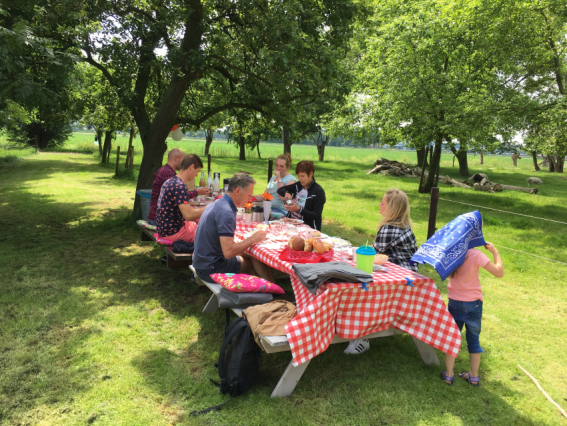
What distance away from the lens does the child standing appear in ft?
11.2

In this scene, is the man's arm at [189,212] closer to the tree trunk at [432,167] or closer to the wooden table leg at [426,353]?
the wooden table leg at [426,353]

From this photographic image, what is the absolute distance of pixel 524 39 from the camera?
12664 mm

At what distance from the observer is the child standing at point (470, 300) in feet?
11.2

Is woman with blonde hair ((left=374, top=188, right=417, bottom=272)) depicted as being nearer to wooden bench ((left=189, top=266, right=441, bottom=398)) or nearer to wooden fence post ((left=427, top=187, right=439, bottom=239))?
wooden bench ((left=189, top=266, right=441, bottom=398))

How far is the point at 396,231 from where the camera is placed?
3906mm

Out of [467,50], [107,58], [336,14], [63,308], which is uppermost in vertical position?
[467,50]

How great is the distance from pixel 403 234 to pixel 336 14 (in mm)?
5662

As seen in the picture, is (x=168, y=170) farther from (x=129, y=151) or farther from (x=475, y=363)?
(x=129, y=151)

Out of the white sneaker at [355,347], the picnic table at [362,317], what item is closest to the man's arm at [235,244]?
the picnic table at [362,317]

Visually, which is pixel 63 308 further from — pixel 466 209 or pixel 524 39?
pixel 524 39

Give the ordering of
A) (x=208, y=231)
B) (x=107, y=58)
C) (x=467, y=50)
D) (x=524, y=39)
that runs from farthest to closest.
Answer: (x=467, y=50) → (x=524, y=39) → (x=107, y=58) → (x=208, y=231)

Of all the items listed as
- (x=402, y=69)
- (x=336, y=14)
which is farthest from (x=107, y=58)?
(x=402, y=69)

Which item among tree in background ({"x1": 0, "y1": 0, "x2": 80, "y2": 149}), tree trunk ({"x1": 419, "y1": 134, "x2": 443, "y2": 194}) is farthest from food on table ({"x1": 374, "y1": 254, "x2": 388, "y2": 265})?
tree trunk ({"x1": 419, "y1": 134, "x2": 443, "y2": 194})

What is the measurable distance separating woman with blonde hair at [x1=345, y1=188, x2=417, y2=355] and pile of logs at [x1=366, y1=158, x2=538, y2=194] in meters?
16.3
